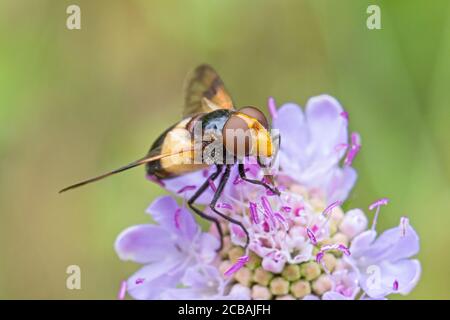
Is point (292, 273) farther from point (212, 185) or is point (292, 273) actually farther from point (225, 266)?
point (212, 185)

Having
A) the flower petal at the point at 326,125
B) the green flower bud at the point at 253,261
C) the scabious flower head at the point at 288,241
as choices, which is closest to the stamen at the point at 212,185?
the scabious flower head at the point at 288,241

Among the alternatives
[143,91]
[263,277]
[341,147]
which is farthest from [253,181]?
[143,91]

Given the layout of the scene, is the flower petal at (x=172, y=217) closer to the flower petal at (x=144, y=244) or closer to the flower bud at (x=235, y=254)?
the flower petal at (x=144, y=244)

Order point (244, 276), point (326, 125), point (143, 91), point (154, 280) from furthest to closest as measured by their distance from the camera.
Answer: point (143, 91)
point (326, 125)
point (154, 280)
point (244, 276)

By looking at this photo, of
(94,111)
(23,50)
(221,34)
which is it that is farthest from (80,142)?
(221,34)

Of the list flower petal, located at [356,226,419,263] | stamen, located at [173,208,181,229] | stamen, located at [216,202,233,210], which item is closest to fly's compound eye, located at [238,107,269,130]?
stamen, located at [216,202,233,210]
